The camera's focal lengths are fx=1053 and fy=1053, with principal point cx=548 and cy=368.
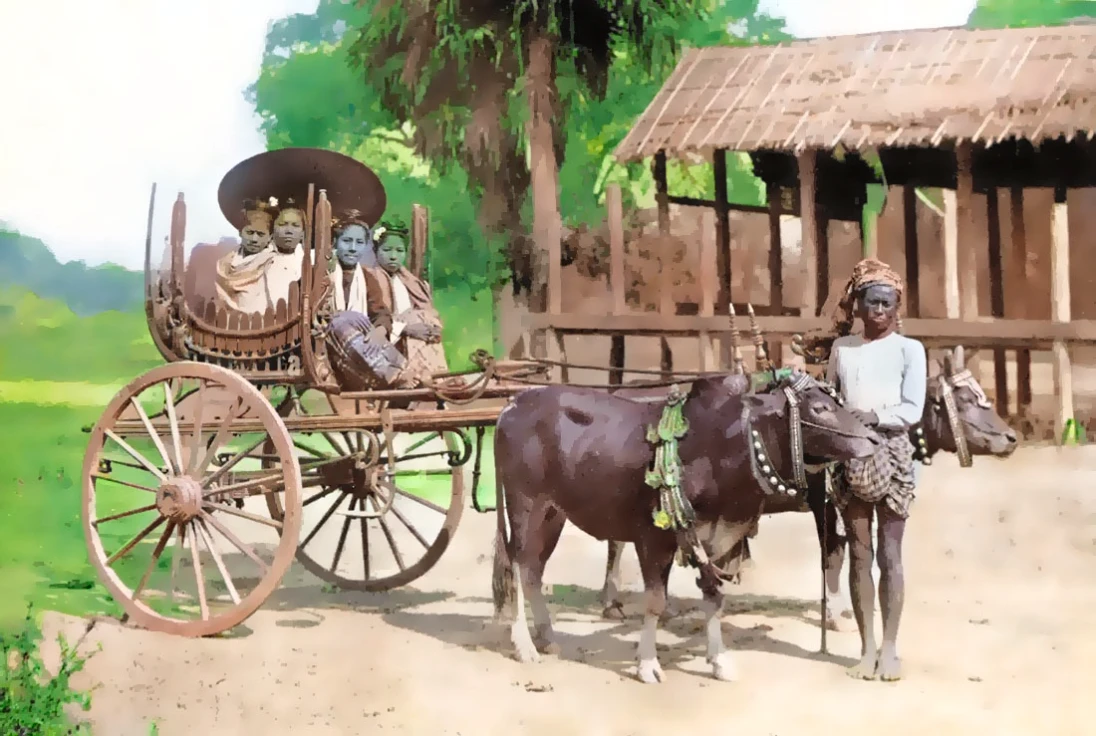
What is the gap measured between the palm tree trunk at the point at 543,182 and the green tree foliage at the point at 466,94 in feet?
0.24

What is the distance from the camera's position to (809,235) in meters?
5.28

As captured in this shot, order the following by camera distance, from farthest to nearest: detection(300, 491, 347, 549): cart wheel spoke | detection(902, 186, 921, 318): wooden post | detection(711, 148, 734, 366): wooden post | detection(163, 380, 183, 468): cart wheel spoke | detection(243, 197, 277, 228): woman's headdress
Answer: detection(711, 148, 734, 366): wooden post, detection(902, 186, 921, 318): wooden post, detection(300, 491, 347, 549): cart wheel spoke, detection(243, 197, 277, 228): woman's headdress, detection(163, 380, 183, 468): cart wheel spoke

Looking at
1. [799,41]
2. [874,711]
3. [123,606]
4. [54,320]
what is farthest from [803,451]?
[54,320]

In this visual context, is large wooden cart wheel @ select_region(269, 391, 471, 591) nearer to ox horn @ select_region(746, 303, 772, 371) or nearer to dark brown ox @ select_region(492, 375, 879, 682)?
dark brown ox @ select_region(492, 375, 879, 682)

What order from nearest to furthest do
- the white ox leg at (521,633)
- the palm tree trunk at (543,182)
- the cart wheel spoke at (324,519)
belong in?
1. the white ox leg at (521,633)
2. the cart wheel spoke at (324,519)
3. the palm tree trunk at (543,182)

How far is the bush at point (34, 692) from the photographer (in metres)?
3.45

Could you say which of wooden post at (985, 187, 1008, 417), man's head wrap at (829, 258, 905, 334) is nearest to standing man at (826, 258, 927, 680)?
man's head wrap at (829, 258, 905, 334)

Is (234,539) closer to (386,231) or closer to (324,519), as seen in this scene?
(324,519)

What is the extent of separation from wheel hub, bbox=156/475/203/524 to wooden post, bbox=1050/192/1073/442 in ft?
11.7

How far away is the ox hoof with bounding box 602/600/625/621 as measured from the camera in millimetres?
4242

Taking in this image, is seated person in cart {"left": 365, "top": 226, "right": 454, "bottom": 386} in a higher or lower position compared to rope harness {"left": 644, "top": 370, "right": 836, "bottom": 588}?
higher

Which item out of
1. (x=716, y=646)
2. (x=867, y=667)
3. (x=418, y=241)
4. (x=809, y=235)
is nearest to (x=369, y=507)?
(x=418, y=241)

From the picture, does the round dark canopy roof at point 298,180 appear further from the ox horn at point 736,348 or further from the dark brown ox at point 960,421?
the dark brown ox at point 960,421

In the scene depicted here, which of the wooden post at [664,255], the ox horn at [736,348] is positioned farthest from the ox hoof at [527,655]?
the wooden post at [664,255]
